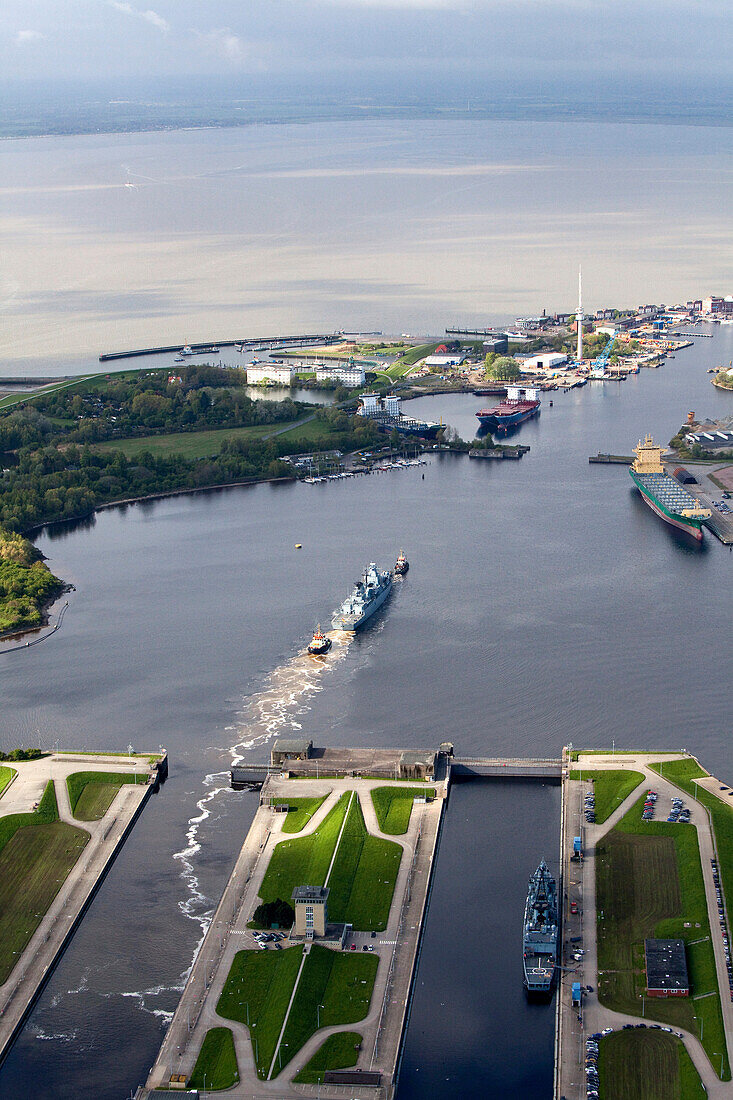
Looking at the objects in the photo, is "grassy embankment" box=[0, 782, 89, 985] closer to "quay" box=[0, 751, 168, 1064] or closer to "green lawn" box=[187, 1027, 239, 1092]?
"quay" box=[0, 751, 168, 1064]

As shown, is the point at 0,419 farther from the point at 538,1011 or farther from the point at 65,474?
the point at 538,1011

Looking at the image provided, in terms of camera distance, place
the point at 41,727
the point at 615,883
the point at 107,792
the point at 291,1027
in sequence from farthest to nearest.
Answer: the point at 41,727 → the point at 107,792 → the point at 615,883 → the point at 291,1027

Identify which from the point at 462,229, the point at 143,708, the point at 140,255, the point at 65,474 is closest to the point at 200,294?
the point at 140,255

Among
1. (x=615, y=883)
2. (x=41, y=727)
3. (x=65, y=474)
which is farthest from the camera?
(x=65, y=474)

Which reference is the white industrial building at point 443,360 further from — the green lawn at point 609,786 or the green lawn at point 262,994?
the green lawn at point 262,994

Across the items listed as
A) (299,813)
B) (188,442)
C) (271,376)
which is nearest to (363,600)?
(299,813)

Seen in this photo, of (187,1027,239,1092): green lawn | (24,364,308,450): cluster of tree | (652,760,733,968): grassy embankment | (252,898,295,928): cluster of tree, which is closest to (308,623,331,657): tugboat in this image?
(652,760,733,968): grassy embankment

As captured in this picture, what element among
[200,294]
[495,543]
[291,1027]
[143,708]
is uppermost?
[200,294]
